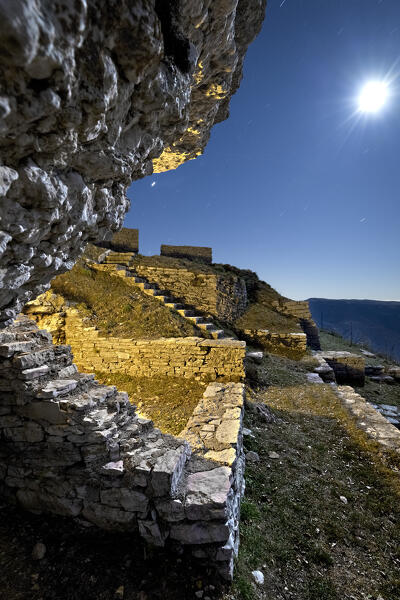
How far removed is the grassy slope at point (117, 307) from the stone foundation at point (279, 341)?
173 inches

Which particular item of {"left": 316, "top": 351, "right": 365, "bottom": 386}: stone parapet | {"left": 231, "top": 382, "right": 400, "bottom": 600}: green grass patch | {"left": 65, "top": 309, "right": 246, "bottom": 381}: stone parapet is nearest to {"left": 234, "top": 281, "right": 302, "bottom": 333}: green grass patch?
{"left": 316, "top": 351, "right": 365, "bottom": 386}: stone parapet

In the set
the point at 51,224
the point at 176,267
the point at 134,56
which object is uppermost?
the point at 176,267

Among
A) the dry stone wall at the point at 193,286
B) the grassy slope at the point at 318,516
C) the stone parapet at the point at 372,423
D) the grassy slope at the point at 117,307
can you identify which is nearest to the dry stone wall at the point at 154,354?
the grassy slope at the point at 117,307

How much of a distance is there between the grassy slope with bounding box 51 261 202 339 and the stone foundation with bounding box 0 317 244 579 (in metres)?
5.03

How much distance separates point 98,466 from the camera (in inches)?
112

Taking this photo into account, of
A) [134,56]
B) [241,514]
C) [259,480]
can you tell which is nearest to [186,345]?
[259,480]

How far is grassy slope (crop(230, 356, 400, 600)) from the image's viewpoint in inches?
107

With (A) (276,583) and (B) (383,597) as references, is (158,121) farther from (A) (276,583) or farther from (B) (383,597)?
(B) (383,597)

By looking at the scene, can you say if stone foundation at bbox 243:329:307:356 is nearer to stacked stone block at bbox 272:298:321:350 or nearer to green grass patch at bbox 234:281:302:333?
green grass patch at bbox 234:281:302:333

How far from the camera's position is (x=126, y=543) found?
2.73 m

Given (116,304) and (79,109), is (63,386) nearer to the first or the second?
(79,109)

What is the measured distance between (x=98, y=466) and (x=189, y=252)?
17.0 m

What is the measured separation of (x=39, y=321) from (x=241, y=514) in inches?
327

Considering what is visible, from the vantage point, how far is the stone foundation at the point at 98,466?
257cm
